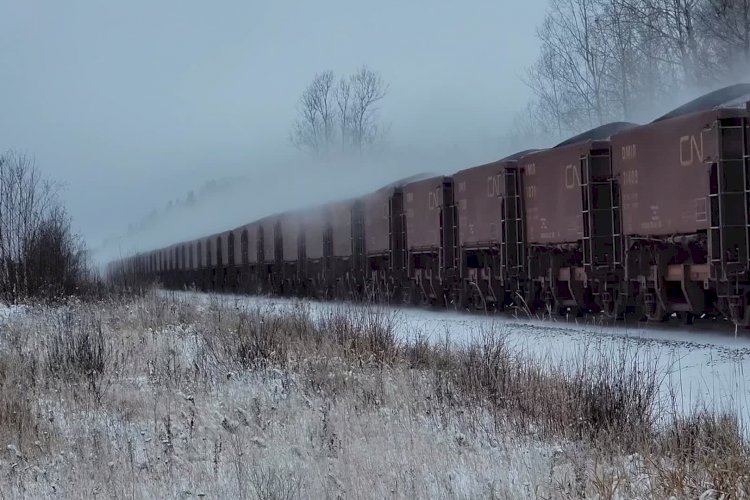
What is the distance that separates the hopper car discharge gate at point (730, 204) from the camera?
37.0 feet

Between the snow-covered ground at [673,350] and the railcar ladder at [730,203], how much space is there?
3.25 ft

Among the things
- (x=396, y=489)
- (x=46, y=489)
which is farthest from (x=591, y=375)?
(x=46, y=489)

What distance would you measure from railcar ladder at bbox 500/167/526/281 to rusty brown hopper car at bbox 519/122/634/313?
0.23 m

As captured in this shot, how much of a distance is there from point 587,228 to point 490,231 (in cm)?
352

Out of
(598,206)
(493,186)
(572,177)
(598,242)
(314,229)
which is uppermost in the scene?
(493,186)

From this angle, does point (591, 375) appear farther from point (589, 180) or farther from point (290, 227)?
point (290, 227)

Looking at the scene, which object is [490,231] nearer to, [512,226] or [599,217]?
[512,226]

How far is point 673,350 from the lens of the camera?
387 inches

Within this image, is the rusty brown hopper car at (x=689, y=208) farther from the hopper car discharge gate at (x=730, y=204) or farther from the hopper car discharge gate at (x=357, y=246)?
the hopper car discharge gate at (x=357, y=246)

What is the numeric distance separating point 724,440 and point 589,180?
361 inches

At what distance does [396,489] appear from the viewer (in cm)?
480

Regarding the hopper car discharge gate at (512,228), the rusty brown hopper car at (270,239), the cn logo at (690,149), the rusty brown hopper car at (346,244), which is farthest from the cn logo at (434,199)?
the rusty brown hopper car at (270,239)

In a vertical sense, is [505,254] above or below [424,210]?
below

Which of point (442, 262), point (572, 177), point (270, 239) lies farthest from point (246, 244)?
point (572, 177)
